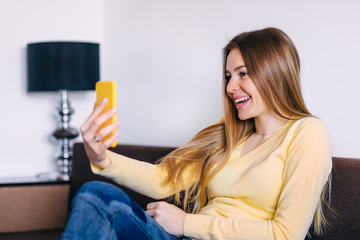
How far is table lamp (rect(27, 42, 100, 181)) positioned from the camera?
8.41 feet

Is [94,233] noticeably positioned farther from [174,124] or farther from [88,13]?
[88,13]

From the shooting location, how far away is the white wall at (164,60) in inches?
72.6

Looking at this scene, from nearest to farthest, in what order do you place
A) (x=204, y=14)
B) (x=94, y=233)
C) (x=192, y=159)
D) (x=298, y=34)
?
(x=94, y=233) → (x=192, y=159) → (x=298, y=34) → (x=204, y=14)

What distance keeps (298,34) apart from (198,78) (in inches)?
24.7

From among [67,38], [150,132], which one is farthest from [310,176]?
[67,38]

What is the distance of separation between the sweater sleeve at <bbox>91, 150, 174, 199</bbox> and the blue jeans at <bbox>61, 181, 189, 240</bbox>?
23cm

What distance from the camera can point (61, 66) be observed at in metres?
2.56

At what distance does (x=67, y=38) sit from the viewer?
300 centimetres

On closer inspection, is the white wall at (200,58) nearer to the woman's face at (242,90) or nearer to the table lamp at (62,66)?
the table lamp at (62,66)

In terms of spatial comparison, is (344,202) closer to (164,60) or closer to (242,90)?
(242,90)

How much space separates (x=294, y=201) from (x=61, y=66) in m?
1.66

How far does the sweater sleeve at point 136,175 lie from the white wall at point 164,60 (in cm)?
69

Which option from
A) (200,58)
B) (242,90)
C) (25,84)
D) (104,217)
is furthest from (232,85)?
(25,84)

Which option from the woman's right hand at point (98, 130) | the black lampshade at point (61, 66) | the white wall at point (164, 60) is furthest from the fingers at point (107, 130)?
the black lampshade at point (61, 66)
